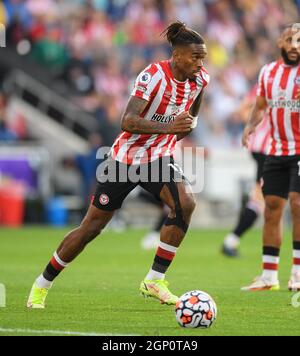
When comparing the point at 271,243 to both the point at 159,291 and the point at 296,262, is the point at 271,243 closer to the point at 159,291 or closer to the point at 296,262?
the point at 296,262

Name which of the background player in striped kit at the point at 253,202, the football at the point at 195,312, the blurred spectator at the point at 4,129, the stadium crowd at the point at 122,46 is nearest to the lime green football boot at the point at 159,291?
the football at the point at 195,312

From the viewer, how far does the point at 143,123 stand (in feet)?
29.1

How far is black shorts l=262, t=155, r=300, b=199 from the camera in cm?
1096

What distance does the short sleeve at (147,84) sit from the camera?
9.03 metres

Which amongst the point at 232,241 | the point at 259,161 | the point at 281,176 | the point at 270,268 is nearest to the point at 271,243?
the point at 270,268

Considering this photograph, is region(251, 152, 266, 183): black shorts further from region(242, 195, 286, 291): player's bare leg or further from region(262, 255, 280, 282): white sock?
region(262, 255, 280, 282): white sock

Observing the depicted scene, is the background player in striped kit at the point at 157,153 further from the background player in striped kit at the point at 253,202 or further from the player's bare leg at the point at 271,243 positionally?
the background player in striped kit at the point at 253,202

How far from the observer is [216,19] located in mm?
26578

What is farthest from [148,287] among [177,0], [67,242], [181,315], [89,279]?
[177,0]

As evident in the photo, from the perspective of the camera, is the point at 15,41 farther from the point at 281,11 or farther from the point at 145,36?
the point at 281,11

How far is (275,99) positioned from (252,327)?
145 inches

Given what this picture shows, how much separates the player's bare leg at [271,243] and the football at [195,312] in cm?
286

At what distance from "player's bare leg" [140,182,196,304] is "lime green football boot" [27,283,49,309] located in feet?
3.24

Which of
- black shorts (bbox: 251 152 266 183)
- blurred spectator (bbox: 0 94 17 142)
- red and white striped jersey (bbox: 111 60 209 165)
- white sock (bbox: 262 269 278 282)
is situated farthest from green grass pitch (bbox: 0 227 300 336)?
blurred spectator (bbox: 0 94 17 142)
